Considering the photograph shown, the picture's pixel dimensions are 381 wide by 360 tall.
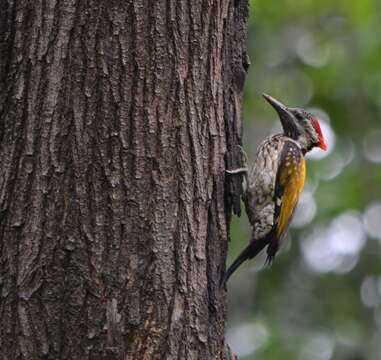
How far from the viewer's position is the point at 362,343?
11789 millimetres

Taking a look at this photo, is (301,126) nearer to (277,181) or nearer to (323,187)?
(277,181)

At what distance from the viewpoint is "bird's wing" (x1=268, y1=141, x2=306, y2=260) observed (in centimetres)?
558

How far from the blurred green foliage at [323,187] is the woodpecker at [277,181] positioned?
415 centimetres

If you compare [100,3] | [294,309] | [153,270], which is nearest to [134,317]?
[153,270]

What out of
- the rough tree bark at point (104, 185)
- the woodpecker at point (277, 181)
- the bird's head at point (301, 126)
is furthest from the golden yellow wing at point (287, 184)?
the rough tree bark at point (104, 185)

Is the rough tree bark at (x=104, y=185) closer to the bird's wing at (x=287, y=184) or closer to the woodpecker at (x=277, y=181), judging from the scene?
the woodpecker at (x=277, y=181)

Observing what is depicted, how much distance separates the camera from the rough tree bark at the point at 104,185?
11.6 ft

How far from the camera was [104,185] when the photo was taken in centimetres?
363

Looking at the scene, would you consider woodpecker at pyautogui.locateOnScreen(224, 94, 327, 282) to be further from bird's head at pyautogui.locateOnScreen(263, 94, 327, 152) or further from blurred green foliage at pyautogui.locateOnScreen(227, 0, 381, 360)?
blurred green foliage at pyautogui.locateOnScreen(227, 0, 381, 360)

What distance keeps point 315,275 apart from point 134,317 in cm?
1140

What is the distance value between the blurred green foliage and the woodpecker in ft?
13.6

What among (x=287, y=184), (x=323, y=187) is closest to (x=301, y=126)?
(x=287, y=184)

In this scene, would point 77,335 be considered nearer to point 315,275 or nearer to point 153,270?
point 153,270

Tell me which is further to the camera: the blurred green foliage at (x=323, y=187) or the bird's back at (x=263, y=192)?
the blurred green foliage at (x=323, y=187)
